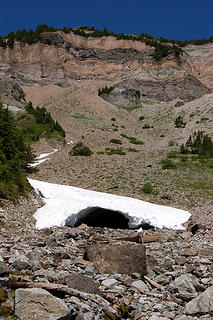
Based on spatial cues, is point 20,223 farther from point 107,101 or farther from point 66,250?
point 107,101

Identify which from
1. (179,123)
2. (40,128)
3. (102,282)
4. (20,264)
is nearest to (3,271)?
(20,264)

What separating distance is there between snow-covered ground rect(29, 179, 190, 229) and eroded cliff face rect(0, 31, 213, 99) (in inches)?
2500

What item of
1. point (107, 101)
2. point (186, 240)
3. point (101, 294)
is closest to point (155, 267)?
point (101, 294)

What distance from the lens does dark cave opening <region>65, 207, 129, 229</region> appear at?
12125mm

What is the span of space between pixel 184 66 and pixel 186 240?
3155 inches

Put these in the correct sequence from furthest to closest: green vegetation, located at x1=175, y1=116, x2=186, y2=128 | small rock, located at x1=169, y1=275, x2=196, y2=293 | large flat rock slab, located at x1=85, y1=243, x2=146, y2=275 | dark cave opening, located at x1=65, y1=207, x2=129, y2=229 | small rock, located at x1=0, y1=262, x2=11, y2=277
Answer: green vegetation, located at x1=175, y1=116, x2=186, y2=128 → dark cave opening, located at x1=65, y1=207, x2=129, y2=229 → large flat rock slab, located at x1=85, y1=243, x2=146, y2=275 → small rock, located at x1=169, y1=275, x2=196, y2=293 → small rock, located at x1=0, y1=262, x2=11, y2=277

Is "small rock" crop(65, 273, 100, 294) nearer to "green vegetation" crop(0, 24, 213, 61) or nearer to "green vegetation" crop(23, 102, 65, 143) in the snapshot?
"green vegetation" crop(23, 102, 65, 143)

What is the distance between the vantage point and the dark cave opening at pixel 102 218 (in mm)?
12125

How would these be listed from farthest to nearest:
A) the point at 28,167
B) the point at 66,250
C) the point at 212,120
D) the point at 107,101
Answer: the point at 107,101 < the point at 212,120 < the point at 28,167 < the point at 66,250

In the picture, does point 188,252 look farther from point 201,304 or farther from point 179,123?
point 179,123

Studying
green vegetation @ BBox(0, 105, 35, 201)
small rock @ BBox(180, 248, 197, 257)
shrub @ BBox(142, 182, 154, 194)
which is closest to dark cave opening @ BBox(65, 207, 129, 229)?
green vegetation @ BBox(0, 105, 35, 201)

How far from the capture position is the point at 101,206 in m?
12.4

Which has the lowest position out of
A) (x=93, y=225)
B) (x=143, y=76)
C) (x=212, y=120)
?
(x=93, y=225)

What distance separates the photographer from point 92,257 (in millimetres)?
6094
